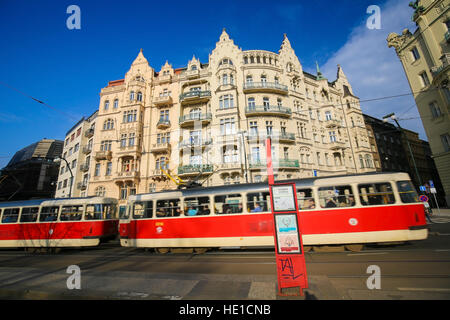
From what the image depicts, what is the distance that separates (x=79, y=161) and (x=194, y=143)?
21.1 metres

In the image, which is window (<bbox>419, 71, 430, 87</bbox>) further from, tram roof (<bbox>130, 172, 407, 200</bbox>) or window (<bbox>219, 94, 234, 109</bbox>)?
tram roof (<bbox>130, 172, 407, 200</bbox>)

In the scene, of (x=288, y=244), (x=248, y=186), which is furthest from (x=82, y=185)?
(x=288, y=244)

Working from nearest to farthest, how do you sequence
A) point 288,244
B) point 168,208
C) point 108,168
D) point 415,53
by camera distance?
point 288,244 < point 168,208 < point 415,53 < point 108,168

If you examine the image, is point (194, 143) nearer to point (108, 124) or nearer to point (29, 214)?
point (108, 124)

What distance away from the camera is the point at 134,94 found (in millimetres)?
29172

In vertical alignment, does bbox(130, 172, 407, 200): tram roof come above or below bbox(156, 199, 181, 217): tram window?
above

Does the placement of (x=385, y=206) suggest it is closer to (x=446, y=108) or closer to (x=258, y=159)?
(x=258, y=159)

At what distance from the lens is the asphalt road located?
4.35m

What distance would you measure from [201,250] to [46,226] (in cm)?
1029

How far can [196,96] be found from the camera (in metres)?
26.4

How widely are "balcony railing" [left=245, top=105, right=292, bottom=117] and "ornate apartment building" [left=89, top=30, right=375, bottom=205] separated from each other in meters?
0.13

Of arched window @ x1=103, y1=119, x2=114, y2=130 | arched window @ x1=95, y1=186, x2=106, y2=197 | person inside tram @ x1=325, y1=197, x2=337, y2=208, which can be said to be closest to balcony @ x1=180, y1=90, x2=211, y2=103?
arched window @ x1=103, y1=119, x2=114, y2=130
